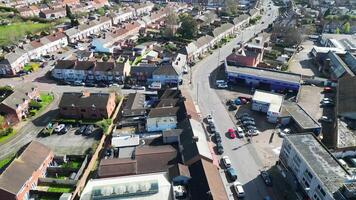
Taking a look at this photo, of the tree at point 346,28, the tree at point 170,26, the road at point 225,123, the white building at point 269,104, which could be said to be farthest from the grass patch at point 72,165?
the tree at point 346,28

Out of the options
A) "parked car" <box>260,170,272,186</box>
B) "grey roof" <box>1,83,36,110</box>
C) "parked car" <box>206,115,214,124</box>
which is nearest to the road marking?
"parked car" <box>260,170,272,186</box>

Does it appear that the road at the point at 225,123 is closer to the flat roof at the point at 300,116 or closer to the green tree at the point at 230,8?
the flat roof at the point at 300,116

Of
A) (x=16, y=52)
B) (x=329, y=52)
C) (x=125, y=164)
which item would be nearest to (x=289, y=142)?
(x=125, y=164)

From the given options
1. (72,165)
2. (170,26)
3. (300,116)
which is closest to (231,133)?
(300,116)

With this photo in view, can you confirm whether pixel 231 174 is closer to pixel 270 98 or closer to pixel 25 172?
pixel 270 98

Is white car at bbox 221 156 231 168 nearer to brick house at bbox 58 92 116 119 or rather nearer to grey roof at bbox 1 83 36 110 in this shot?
brick house at bbox 58 92 116 119
